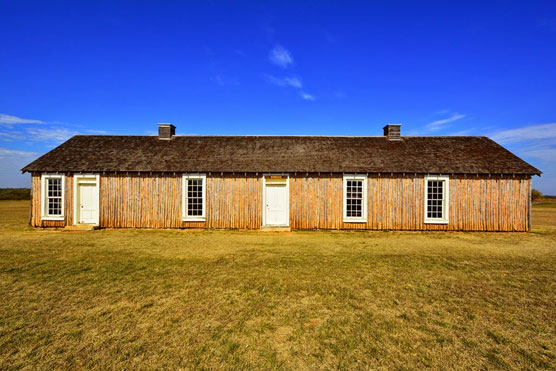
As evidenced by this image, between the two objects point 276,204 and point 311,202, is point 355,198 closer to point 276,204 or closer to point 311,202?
point 311,202

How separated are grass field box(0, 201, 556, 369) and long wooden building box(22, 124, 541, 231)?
208 inches

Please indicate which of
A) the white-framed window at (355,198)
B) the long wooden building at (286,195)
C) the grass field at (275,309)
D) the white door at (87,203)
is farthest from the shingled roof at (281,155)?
the grass field at (275,309)

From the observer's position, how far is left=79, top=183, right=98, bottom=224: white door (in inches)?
575

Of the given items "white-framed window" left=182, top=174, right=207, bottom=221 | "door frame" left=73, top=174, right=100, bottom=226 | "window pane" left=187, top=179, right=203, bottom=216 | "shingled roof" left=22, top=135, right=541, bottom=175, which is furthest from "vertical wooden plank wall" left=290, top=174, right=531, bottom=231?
"door frame" left=73, top=174, right=100, bottom=226

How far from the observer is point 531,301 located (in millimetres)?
5059

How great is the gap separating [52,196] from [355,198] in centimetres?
1692

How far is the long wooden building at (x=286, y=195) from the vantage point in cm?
1419

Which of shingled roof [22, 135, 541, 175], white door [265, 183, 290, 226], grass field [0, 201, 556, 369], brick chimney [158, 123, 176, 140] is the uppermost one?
brick chimney [158, 123, 176, 140]

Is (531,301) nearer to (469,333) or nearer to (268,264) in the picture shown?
(469,333)

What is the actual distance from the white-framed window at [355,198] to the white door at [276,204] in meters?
3.35

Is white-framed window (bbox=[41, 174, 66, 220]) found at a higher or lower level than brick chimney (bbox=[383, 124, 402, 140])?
lower

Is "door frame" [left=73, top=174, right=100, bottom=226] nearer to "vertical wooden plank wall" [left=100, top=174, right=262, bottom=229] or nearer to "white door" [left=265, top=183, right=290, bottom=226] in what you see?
"vertical wooden plank wall" [left=100, top=174, right=262, bottom=229]

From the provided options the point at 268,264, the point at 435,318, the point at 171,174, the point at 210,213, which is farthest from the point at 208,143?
the point at 435,318

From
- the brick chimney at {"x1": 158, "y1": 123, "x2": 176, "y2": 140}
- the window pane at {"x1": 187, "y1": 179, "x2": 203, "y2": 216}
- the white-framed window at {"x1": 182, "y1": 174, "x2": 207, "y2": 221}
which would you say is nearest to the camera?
the white-framed window at {"x1": 182, "y1": 174, "x2": 207, "y2": 221}
